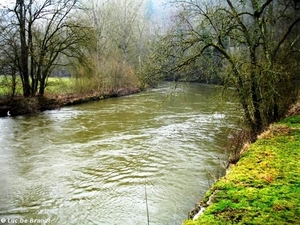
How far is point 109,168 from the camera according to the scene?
7520 mm

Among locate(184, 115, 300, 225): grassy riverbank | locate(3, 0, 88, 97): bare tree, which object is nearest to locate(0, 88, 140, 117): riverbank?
locate(3, 0, 88, 97): bare tree

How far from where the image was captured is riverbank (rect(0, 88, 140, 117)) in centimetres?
1672

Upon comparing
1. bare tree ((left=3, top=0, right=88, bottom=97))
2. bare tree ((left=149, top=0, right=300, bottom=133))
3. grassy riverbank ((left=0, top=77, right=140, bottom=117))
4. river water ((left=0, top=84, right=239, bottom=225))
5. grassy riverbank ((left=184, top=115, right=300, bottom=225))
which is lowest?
river water ((left=0, top=84, right=239, bottom=225))

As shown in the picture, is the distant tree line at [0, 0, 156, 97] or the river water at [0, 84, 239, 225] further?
the distant tree line at [0, 0, 156, 97]

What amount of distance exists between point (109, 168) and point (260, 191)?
4.85 metres

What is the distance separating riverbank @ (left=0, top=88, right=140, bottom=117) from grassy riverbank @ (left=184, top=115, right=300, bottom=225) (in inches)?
607

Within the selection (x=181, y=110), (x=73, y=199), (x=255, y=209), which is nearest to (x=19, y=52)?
(x=181, y=110)

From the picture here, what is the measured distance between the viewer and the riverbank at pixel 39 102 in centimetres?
1672

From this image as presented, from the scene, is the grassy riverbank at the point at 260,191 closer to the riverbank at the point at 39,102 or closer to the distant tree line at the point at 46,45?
the distant tree line at the point at 46,45

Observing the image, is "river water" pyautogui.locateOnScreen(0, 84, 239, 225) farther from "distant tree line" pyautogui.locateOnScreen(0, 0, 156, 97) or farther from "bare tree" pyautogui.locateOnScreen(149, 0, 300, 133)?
"distant tree line" pyautogui.locateOnScreen(0, 0, 156, 97)

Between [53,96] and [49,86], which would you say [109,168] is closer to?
[53,96]

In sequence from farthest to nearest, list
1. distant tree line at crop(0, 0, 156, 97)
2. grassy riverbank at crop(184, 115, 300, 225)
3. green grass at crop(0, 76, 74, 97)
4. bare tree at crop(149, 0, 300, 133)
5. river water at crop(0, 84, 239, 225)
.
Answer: green grass at crop(0, 76, 74, 97), distant tree line at crop(0, 0, 156, 97), bare tree at crop(149, 0, 300, 133), river water at crop(0, 84, 239, 225), grassy riverbank at crop(184, 115, 300, 225)

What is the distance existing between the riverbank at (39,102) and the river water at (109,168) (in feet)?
9.37

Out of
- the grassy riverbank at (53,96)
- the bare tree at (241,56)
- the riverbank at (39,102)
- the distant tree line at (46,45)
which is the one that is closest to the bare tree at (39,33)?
the distant tree line at (46,45)
